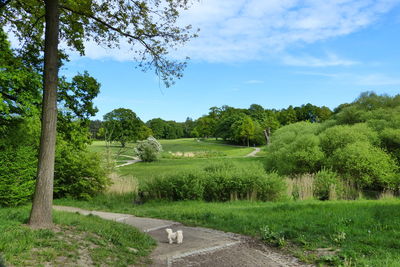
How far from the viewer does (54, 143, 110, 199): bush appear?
42.7 feet

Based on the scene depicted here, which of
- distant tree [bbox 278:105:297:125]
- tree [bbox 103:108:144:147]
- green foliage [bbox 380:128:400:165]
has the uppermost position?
distant tree [bbox 278:105:297:125]

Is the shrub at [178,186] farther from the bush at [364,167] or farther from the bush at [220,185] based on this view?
the bush at [364,167]

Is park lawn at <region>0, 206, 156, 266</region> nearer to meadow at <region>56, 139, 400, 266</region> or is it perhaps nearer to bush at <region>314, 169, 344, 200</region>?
meadow at <region>56, 139, 400, 266</region>

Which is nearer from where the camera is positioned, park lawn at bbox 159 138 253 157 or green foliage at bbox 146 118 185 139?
park lawn at bbox 159 138 253 157

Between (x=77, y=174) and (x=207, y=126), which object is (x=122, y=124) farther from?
(x=207, y=126)

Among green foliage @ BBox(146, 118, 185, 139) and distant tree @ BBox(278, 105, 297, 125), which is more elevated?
distant tree @ BBox(278, 105, 297, 125)

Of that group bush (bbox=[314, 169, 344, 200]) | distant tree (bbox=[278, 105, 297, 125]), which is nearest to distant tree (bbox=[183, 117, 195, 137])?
distant tree (bbox=[278, 105, 297, 125])

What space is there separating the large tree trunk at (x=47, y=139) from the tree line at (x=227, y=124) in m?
31.4

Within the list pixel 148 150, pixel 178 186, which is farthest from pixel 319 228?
pixel 148 150

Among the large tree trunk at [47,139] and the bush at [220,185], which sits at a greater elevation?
the large tree trunk at [47,139]

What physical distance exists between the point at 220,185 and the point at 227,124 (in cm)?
6759

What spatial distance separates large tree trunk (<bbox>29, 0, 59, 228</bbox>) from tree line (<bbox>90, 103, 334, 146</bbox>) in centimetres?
3137

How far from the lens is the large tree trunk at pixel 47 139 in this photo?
19.0 ft

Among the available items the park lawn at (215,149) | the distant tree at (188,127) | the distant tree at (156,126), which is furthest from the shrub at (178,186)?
the distant tree at (188,127)
